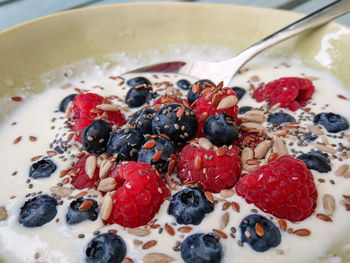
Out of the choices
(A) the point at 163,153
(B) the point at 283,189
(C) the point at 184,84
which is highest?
(C) the point at 184,84

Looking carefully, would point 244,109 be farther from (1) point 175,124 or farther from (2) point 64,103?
(2) point 64,103

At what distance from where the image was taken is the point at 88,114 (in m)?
1.11

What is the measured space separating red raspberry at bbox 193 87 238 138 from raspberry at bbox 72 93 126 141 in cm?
28

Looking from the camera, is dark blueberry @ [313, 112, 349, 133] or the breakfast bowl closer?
the breakfast bowl

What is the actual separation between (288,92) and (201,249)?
0.68 meters

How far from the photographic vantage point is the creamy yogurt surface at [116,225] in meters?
0.79

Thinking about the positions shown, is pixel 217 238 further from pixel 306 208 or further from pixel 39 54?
pixel 39 54

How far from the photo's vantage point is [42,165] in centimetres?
99

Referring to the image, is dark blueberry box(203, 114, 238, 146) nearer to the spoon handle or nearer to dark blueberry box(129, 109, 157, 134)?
dark blueberry box(129, 109, 157, 134)

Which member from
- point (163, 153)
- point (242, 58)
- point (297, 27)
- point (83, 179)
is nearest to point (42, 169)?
point (83, 179)

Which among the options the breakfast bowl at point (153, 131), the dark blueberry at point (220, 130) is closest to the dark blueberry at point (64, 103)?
the breakfast bowl at point (153, 131)

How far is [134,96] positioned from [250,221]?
0.61 metres

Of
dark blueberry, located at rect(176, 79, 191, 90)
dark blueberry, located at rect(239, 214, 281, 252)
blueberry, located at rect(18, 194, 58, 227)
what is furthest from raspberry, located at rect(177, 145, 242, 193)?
dark blueberry, located at rect(176, 79, 191, 90)

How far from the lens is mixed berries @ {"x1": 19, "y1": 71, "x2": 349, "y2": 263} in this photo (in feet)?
2.64
